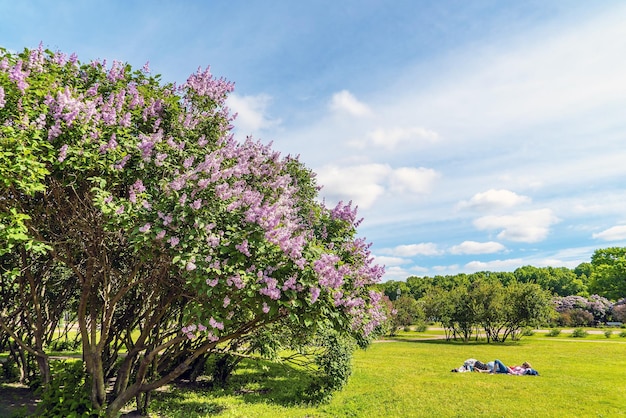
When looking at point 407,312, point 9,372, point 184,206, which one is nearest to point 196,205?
point 184,206

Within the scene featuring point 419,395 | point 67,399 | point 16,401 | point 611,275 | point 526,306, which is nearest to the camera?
point 67,399

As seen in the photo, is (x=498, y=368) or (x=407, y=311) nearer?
(x=498, y=368)

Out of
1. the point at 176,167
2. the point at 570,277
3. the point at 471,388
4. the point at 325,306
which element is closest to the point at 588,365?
the point at 471,388

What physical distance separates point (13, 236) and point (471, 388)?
16368mm

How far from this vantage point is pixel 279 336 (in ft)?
42.2

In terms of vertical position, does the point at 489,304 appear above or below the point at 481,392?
above

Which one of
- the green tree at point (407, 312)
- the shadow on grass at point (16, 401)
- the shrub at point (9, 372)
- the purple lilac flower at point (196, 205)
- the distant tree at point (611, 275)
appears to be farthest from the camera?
the distant tree at point (611, 275)

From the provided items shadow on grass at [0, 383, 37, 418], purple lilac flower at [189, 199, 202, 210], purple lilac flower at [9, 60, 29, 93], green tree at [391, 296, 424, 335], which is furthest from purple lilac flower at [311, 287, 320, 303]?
green tree at [391, 296, 424, 335]

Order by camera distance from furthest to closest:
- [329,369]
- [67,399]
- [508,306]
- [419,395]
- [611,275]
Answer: [611,275], [508,306], [419,395], [329,369], [67,399]

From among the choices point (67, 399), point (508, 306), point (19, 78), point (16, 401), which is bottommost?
point (16, 401)

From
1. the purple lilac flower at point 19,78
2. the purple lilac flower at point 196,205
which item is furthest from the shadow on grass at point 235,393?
the purple lilac flower at point 19,78

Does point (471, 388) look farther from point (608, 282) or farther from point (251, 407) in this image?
point (608, 282)

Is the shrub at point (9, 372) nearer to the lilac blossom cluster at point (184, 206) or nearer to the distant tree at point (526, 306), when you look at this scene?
the lilac blossom cluster at point (184, 206)

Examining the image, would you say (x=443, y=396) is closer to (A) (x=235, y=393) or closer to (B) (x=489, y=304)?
(A) (x=235, y=393)
